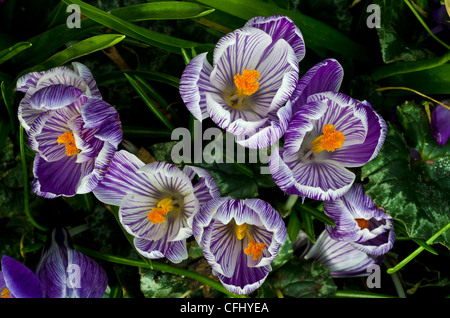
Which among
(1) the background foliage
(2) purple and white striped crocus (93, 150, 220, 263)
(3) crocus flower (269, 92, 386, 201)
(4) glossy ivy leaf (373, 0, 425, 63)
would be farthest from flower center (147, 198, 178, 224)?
(4) glossy ivy leaf (373, 0, 425, 63)

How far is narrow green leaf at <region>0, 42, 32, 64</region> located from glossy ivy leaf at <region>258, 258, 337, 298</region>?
76cm

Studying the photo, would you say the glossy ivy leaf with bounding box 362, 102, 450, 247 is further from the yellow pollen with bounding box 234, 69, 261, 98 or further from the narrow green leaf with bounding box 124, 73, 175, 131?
the narrow green leaf with bounding box 124, 73, 175, 131

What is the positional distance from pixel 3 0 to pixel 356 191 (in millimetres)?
885

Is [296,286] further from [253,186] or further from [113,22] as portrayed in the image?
[113,22]

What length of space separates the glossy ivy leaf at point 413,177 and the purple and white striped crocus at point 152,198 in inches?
14.5

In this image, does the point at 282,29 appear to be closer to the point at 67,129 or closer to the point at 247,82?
the point at 247,82

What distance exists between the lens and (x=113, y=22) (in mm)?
870

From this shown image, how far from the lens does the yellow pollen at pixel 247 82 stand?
2.81 ft

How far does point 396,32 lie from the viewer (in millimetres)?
1033

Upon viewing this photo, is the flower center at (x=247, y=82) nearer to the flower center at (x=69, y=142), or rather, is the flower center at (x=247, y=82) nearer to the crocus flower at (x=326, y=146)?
the crocus flower at (x=326, y=146)

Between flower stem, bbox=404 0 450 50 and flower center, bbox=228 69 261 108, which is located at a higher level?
flower stem, bbox=404 0 450 50

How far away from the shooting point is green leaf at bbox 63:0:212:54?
852 millimetres

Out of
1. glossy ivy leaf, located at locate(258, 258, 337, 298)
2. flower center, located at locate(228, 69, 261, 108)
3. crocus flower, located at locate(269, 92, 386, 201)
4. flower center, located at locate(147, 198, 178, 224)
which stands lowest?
glossy ivy leaf, located at locate(258, 258, 337, 298)

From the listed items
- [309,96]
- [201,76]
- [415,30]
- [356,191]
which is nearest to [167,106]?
[201,76]
